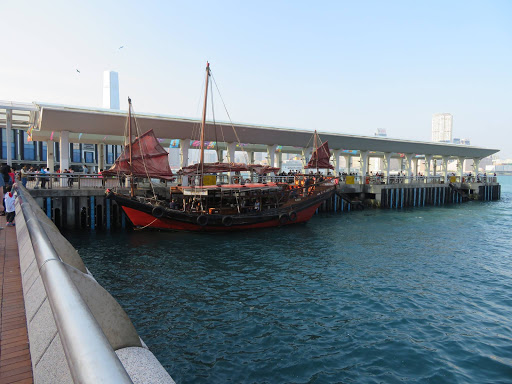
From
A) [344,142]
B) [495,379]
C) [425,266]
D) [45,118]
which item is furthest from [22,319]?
[344,142]

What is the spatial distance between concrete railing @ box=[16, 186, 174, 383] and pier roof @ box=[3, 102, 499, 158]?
83.4 feet

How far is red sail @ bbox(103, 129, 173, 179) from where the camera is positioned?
977 inches

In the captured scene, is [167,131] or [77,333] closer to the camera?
[77,333]

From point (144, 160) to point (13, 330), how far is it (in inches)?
856

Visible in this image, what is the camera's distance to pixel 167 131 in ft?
119

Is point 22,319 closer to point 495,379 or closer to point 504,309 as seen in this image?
point 495,379

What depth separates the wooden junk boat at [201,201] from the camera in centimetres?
2348

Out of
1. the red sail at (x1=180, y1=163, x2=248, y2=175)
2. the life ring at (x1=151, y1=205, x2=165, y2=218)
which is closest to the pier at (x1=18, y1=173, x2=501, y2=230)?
the life ring at (x1=151, y1=205, x2=165, y2=218)

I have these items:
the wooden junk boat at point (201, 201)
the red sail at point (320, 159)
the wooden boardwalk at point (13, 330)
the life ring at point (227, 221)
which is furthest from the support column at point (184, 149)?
the wooden boardwalk at point (13, 330)

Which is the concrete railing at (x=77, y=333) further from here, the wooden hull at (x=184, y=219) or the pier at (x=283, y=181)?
the pier at (x=283, y=181)

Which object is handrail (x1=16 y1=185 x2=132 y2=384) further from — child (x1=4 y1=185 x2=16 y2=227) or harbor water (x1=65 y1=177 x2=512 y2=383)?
child (x1=4 y1=185 x2=16 y2=227)

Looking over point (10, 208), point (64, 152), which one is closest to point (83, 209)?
point (64, 152)

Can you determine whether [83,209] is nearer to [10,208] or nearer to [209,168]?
[209,168]

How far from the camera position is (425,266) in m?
16.3
